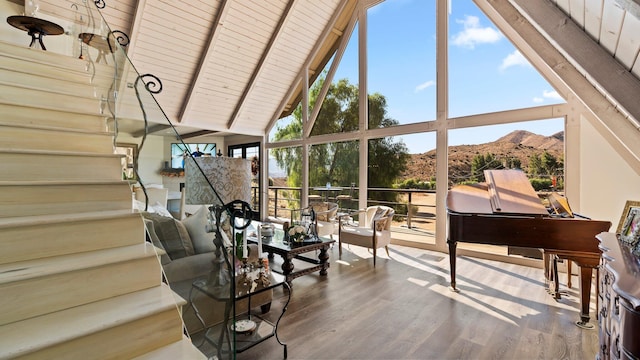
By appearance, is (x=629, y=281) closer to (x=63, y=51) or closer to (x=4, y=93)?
(x=4, y=93)

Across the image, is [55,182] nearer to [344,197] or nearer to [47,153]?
[47,153]

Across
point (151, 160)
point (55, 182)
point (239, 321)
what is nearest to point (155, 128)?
point (151, 160)

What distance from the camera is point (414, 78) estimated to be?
518 cm

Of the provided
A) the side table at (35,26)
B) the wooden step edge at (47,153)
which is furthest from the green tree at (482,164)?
the side table at (35,26)

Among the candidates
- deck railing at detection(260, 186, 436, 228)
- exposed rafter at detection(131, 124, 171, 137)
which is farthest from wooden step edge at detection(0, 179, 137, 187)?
deck railing at detection(260, 186, 436, 228)

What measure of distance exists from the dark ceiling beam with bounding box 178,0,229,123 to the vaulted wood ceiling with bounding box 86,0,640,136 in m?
0.02

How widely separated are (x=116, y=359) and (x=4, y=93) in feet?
7.64

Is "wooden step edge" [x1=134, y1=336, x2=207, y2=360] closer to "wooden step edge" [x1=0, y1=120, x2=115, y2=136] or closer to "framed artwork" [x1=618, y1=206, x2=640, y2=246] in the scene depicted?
"wooden step edge" [x1=0, y1=120, x2=115, y2=136]

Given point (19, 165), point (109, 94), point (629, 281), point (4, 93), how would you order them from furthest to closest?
point (109, 94)
point (4, 93)
point (19, 165)
point (629, 281)

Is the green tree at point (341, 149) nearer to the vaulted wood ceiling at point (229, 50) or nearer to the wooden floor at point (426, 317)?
the vaulted wood ceiling at point (229, 50)

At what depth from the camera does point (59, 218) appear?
5.02 feet

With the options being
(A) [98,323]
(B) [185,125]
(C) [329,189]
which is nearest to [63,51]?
(B) [185,125]

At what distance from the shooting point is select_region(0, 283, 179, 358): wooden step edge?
1.08 metres

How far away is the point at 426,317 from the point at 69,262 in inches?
104
